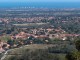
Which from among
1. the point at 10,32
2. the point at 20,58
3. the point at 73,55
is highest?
the point at 73,55

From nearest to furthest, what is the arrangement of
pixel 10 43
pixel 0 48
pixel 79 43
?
pixel 79 43, pixel 0 48, pixel 10 43

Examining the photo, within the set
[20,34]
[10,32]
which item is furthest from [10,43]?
[10,32]

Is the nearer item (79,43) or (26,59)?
(79,43)

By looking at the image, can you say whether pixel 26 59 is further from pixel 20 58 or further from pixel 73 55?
pixel 73 55

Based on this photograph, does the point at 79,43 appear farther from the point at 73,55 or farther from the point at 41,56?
the point at 41,56

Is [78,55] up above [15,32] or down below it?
above

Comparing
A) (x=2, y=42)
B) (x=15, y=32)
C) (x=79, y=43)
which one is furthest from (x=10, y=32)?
(x=79, y=43)

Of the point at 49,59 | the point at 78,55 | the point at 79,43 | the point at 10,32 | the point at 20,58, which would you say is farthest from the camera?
the point at 10,32

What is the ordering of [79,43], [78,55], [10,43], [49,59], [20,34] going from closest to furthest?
[78,55] → [79,43] → [49,59] → [10,43] → [20,34]

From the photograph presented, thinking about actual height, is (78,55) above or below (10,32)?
above
